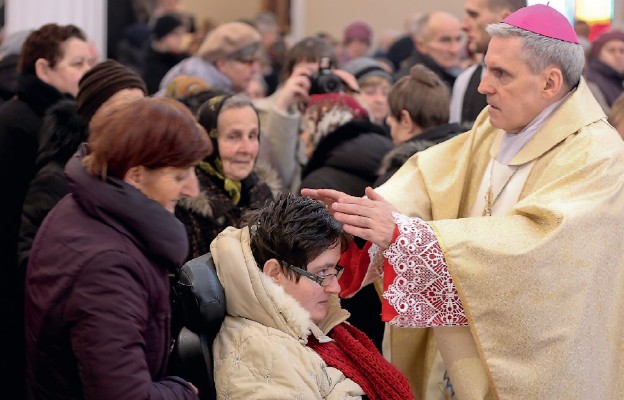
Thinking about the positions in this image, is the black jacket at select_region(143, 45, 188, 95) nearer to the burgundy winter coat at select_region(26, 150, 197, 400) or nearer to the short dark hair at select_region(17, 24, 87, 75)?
the short dark hair at select_region(17, 24, 87, 75)

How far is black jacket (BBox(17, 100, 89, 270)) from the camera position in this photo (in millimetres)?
3689

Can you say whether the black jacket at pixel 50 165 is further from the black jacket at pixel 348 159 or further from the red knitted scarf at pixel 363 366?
the red knitted scarf at pixel 363 366

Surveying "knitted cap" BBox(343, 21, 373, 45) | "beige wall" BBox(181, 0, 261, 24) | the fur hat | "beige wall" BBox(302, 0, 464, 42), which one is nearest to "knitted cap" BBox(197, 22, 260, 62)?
the fur hat

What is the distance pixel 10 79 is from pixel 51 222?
2.75 meters

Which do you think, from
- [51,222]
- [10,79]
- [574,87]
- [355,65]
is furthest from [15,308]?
[355,65]

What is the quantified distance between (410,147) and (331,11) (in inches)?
463

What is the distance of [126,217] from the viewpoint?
238 cm

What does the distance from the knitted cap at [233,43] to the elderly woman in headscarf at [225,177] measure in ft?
6.31

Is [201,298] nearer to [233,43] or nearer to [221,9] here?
[233,43]

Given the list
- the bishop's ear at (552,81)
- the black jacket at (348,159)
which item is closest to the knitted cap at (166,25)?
the black jacket at (348,159)

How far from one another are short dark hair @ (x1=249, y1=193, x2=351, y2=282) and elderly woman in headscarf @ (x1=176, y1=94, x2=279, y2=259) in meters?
0.83

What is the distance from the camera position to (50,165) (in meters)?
3.84

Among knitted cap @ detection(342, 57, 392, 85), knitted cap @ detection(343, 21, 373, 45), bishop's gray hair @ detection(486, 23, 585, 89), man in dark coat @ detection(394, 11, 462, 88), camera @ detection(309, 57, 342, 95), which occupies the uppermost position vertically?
bishop's gray hair @ detection(486, 23, 585, 89)

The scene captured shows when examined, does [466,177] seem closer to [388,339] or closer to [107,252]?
[388,339]
